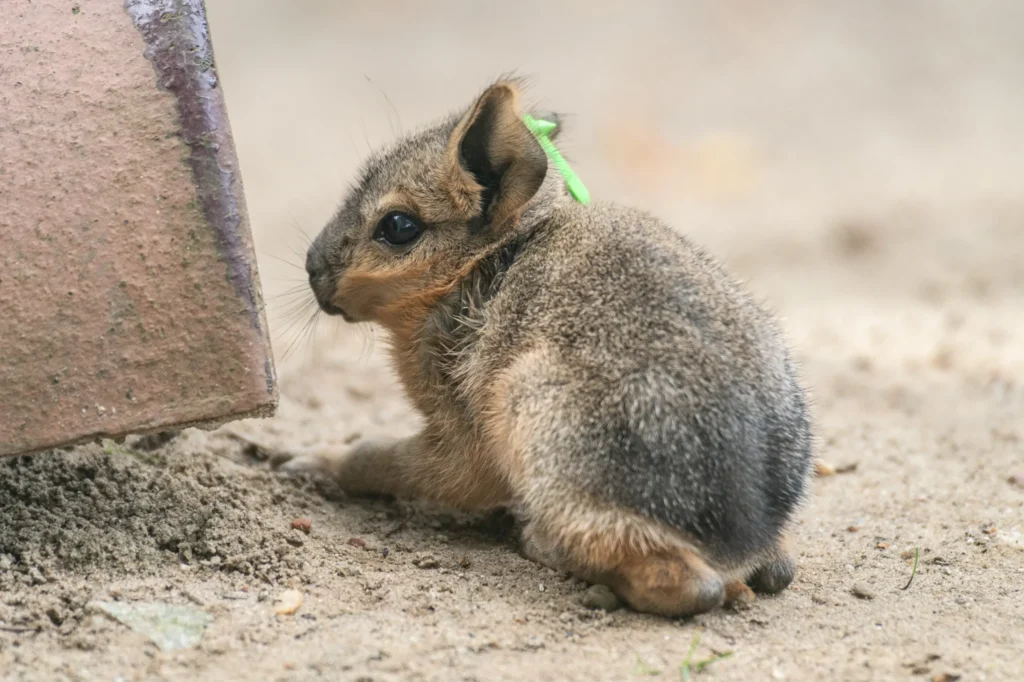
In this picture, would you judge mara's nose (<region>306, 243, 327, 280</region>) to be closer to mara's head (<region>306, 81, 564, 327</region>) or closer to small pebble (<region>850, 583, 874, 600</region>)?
mara's head (<region>306, 81, 564, 327</region>)

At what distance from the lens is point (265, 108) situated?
16844 millimetres

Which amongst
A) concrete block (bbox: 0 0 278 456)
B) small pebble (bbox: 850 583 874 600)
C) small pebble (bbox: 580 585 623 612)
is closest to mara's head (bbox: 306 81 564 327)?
concrete block (bbox: 0 0 278 456)

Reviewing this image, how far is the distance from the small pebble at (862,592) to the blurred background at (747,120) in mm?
4873

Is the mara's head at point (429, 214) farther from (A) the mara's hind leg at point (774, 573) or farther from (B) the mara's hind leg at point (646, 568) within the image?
(A) the mara's hind leg at point (774, 573)

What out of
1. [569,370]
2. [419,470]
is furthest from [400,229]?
[569,370]

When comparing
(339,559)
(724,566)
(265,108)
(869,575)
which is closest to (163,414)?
(339,559)

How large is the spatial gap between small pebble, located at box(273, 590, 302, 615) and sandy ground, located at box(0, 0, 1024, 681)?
0.07 metres

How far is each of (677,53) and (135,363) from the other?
47.2ft

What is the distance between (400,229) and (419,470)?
1.15m

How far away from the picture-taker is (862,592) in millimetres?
4727

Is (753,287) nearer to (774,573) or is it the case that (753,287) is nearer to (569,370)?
(774,573)

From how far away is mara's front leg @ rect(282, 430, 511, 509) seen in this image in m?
5.09

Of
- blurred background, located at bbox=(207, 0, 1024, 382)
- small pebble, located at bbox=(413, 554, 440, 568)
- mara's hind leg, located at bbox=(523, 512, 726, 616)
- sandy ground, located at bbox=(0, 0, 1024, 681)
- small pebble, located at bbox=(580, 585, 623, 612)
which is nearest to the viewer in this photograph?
sandy ground, located at bbox=(0, 0, 1024, 681)

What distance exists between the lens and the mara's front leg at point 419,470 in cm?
509
